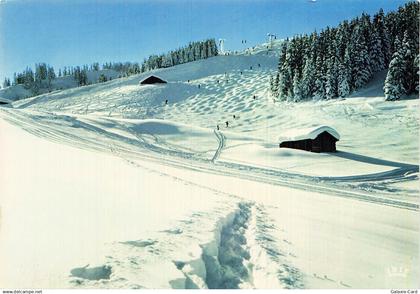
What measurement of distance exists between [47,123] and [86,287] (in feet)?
110

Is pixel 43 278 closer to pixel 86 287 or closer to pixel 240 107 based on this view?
pixel 86 287

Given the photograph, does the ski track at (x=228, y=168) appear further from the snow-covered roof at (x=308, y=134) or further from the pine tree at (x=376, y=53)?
the pine tree at (x=376, y=53)

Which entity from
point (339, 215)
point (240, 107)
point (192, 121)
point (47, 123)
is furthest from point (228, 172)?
point (240, 107)

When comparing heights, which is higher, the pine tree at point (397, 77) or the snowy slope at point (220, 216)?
the pine tree at point (397, 77)

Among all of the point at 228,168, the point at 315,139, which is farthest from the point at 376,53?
the point at 228,168

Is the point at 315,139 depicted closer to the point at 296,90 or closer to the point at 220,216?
the point at 220,216

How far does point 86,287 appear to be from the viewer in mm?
5043

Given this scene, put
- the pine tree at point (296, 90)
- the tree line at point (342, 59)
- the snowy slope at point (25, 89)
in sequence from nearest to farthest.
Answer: the tree line at point (342, 59), the pine tree at point (296, 90), the snowy slope at point (25, 89)

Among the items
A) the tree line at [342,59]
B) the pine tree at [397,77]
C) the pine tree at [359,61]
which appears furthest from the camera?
the pine tree at [359,61]

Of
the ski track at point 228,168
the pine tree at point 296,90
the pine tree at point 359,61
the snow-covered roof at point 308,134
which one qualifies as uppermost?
the pine tree at point 359,61

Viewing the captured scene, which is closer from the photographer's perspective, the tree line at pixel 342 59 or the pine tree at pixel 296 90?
the tree line at pixel 342 59

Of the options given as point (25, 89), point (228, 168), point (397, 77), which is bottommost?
point (228, 168)

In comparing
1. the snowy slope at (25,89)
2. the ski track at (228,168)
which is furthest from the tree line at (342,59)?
the snowy slope at (25,89)

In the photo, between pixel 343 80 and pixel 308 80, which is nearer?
pixel 343 80
